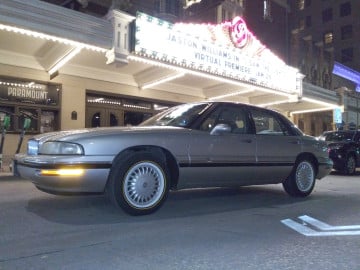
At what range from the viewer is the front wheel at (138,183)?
193 inches

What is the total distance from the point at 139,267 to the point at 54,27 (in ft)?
27.6

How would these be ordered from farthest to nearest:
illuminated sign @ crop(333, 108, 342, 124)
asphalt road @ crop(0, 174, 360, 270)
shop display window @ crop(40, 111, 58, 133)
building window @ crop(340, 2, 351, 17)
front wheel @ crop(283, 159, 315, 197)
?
1. building window @ crop(340, 2, 351, 17)
2. illuminated sign @ crop(333, 108, 342, 124)
3. shop display window @ crop(40, 111, 58, 133)
4. front wheel @ crop(283, 159, 315, 197)
5. asphalt road @ crop(0, 174, 360, 270)

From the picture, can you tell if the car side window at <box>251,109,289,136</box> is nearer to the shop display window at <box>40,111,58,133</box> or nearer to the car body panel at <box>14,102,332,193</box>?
the car body panel at <box>14,102,332,193</box>

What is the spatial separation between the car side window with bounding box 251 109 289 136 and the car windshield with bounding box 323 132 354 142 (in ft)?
24.9

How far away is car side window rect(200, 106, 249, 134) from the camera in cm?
585

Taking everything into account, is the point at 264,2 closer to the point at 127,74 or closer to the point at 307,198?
the point at 127,74

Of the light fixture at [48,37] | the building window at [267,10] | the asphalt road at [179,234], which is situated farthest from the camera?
the building window at [267,10]

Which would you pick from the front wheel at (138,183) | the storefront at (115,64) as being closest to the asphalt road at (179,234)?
the front wheel at (138,183)

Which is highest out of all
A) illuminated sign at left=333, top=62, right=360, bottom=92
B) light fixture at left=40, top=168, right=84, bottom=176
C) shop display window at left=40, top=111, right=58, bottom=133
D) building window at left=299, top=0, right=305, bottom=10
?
building window at left=299, top=0, right=305, bottom=10

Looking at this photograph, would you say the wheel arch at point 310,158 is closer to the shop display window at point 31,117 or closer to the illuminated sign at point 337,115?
the shop display window at point 31,117

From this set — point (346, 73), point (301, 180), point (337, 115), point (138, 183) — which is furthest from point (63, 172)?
point (346, 73)

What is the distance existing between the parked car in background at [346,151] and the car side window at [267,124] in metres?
6.68

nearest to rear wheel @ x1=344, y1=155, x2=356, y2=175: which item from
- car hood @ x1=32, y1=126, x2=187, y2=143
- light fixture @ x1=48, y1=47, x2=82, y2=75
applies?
light fixture @ x1=48, y1=47, x2=82, y2=75

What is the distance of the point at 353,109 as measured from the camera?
30.6m
